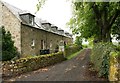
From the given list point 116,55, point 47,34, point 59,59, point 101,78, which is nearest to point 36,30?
point 47,34

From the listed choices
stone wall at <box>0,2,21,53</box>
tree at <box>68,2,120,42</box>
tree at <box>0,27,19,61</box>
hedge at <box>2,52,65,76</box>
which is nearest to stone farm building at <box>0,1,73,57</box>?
stone wall at <box>0,2,21,53</box>

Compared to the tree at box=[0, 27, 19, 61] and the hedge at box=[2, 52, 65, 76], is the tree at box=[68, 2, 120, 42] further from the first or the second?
the tree at box=[0, 27, 19, 61]

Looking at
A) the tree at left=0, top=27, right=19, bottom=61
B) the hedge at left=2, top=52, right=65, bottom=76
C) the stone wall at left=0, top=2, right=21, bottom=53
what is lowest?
the hedge at left=2, top=52, right=65, bottom=76

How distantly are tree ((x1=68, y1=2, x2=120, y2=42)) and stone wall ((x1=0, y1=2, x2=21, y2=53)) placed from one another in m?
7.49

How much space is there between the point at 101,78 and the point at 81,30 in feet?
67.1

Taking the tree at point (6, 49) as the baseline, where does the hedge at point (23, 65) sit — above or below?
below

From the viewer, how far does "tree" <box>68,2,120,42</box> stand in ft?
59.9

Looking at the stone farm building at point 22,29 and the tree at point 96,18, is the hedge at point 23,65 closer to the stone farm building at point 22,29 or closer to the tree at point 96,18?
the tree at point 96,18

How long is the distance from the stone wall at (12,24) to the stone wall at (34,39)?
0.64 meters

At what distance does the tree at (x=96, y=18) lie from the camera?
18.3 meters

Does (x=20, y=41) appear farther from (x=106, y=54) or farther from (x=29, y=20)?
(x=106, y=54)

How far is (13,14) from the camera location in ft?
92.6

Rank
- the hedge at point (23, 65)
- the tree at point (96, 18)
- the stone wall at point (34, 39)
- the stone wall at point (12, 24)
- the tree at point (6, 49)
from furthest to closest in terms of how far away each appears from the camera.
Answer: the stone wall at point (34, 39)
the stone wall at point (12, 24)
the tree at point (6, 49)
the tree at point (96, 18)
the hedge at point (23, 65)

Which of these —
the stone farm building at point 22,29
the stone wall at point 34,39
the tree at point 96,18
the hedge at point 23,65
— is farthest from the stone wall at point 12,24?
the hedge at point 23,65
